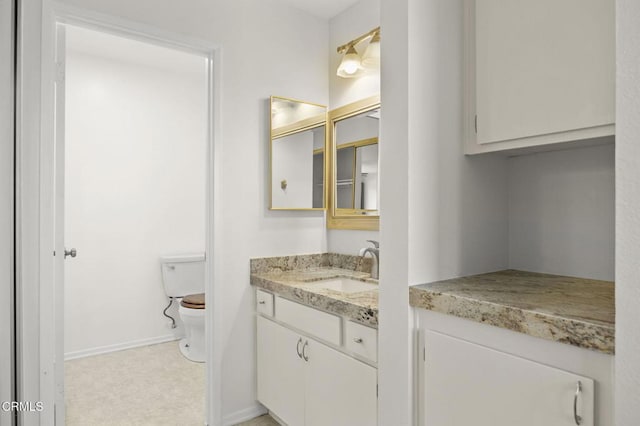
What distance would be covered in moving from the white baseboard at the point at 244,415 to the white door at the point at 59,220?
799 millimetres

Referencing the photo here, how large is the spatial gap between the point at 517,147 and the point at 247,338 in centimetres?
174

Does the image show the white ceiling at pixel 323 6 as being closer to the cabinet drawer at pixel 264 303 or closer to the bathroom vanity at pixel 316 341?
the bathroom vanity at pixel 316 341

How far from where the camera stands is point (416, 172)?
4.35ft

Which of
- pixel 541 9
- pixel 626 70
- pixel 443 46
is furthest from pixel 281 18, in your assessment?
pixel 626 70

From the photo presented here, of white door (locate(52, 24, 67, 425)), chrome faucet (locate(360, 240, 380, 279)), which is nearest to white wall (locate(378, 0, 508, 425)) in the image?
chrome faucet (locate(360, 240, 380, 279))

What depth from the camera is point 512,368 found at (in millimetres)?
1050

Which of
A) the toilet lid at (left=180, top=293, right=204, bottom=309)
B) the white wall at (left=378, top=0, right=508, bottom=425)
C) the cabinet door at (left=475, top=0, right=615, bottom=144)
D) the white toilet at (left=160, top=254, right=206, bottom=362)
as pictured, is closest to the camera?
the cabinet door at (left=475, top=0, right=615, bottom=144)

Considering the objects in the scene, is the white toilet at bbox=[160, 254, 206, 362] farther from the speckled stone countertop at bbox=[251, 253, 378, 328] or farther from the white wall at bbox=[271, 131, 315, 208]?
the white wall at bbox=[271, 131, 315, 208]

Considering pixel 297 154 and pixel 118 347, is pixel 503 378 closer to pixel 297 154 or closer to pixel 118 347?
pixel 297 154

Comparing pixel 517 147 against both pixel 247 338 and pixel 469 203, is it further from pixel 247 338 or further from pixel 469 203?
pixel 247 338

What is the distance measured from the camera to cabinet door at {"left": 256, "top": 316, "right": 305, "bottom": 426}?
6.43 ft

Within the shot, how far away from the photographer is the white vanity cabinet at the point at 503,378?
91 cm

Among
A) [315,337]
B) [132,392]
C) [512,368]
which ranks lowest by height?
[132,392]

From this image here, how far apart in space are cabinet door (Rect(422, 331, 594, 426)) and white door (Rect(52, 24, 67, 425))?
1.64 metres
